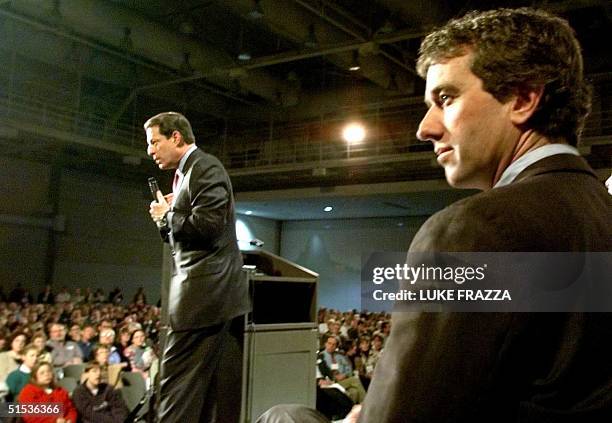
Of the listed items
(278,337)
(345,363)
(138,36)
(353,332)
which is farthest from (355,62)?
(278,337)

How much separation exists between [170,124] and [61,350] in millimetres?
4911

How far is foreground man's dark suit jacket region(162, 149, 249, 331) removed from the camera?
1.93m

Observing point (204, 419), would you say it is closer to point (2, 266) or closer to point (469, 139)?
point (469, 139)

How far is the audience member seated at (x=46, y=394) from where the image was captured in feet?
13.5

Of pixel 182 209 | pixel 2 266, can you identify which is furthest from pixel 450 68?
pixel 2 266

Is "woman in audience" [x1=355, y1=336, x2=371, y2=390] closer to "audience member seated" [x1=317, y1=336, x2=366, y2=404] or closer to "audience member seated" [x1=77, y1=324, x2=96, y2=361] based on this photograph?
"audience member seated" [x1=317, y1=336, x2=366, y2=404]

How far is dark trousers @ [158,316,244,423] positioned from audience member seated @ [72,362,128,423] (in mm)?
2707

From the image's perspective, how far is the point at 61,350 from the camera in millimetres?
6211

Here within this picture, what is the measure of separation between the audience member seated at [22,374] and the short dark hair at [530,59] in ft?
14.8

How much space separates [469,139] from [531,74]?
105 mm

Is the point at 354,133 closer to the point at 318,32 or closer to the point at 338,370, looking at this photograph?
the point at 318,32

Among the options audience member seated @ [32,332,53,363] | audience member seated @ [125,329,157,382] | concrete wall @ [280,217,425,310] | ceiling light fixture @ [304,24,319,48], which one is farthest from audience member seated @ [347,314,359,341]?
concrete wall @ [280,217,425,310]

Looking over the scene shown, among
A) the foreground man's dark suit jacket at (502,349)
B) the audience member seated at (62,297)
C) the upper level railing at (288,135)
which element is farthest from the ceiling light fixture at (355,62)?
the foreground man's dark suit jacket at (502,349)

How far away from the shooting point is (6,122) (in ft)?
33.6
